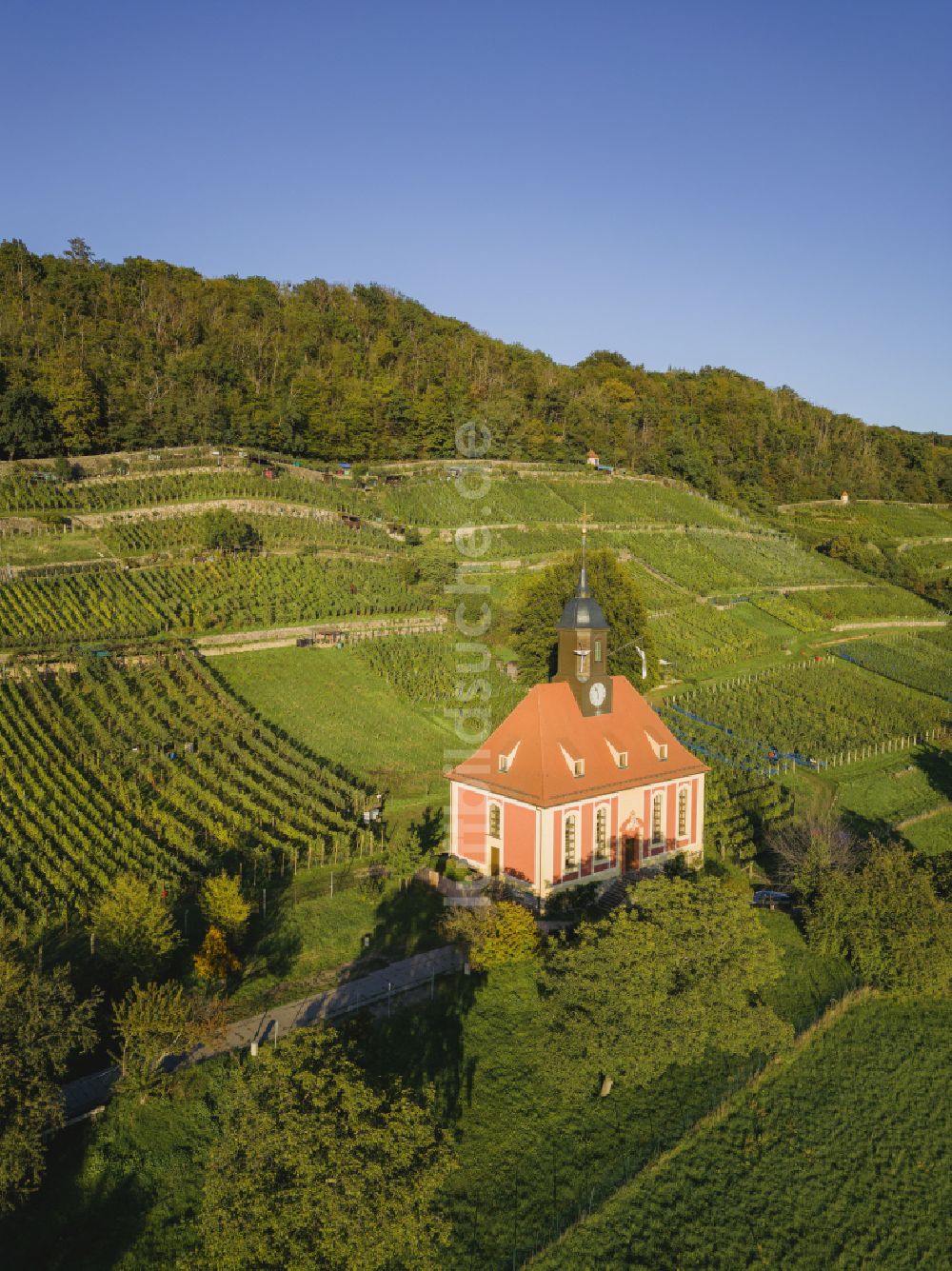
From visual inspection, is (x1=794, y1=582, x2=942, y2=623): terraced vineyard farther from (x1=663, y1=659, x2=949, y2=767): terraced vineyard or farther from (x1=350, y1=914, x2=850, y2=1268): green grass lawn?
→ (x1=350, y1=914, x2=850, y2=1268): green grass lawn

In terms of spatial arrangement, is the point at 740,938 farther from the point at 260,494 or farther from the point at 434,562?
the point at 260,494

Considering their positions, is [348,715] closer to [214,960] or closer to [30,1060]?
[214,960]

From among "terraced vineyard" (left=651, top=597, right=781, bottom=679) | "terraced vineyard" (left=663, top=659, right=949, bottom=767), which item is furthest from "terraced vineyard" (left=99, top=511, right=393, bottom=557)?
"terraced vineyard" (left=663, top=659, right=949, bottom=767)

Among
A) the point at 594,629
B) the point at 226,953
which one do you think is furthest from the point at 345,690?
the point at 226,953

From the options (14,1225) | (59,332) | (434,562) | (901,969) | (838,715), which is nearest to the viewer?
(14,1225)

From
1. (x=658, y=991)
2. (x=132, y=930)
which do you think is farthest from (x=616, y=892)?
(x=132, y=930)

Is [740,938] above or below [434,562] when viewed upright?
below
